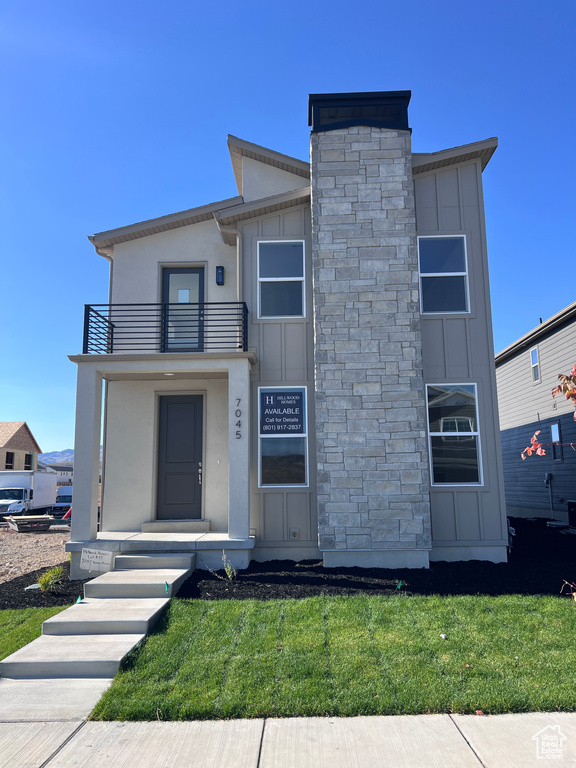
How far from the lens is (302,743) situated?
4.18 m

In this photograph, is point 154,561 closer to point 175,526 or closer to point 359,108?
point 175,526

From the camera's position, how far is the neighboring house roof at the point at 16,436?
4053cm

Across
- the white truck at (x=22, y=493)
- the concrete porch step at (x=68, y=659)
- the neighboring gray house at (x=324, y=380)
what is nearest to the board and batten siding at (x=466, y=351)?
the neighboring gray house at (x=324, y=380)

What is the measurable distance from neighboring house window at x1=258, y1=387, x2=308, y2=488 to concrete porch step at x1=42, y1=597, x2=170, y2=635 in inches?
129

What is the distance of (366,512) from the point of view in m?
8.93

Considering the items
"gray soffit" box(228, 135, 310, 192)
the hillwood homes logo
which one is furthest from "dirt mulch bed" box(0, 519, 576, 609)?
"gray soffit" box(228, 135, 310, 192)

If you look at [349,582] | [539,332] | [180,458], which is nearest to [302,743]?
[349,582]

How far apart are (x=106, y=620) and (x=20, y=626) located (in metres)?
1.17

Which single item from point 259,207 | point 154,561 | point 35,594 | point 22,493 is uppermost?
point 259,207

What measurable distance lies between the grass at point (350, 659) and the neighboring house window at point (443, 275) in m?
5.01

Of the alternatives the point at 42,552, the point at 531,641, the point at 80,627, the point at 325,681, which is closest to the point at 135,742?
the point at 325,681

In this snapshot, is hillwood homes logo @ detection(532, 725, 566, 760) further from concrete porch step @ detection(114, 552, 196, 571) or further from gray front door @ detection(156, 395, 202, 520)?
gray front door @ detection(156, 395, 202, 520)

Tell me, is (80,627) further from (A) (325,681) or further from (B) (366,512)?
(B) (366,512)

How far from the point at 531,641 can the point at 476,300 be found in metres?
5.90
